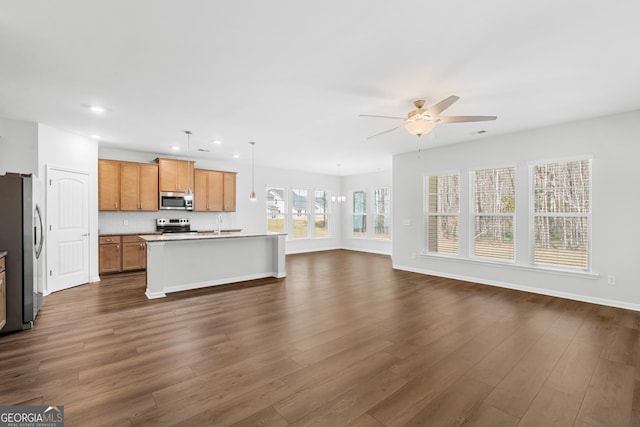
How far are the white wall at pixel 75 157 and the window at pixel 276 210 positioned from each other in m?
4.57

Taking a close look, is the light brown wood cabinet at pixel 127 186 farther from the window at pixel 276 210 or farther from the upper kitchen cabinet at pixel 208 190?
the window at pixel 276 210

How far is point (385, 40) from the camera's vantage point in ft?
7.95

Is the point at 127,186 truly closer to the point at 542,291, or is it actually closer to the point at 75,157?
the point at 75,157

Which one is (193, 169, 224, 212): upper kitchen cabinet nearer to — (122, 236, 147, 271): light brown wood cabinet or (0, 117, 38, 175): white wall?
(122, 236, 147, 271): light brown wood cabinet

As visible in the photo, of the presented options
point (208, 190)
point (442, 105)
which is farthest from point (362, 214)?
point (442, 105)

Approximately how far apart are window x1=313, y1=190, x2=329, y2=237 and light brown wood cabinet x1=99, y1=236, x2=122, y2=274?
5.94 meters

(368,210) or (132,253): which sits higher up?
(368,210)

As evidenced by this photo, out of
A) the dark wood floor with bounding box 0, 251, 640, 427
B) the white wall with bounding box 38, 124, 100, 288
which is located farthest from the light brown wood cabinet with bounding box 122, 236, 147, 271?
the dark wood floor with bounding box 0, 251, 640, 427

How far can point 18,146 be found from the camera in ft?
14.5

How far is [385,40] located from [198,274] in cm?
470

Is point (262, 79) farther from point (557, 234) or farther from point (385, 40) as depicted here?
point (557, 234)

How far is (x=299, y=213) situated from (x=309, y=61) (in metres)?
7.53

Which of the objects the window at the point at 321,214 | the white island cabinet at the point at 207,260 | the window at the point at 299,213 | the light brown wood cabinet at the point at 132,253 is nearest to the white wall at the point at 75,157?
the light brown wood cabinet at the point at 132,253

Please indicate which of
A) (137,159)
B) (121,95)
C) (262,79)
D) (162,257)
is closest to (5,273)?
(162,257)
